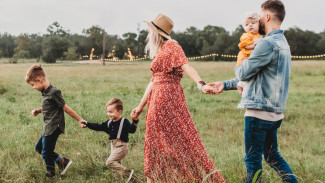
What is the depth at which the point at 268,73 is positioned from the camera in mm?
2812

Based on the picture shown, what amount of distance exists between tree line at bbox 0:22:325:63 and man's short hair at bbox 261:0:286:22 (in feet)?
186

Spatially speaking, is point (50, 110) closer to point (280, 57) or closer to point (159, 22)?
point (159, 22)

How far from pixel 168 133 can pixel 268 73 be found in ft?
4.51

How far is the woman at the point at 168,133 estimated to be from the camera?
363 cm

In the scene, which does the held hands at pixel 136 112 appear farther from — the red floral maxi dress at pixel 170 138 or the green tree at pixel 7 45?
the green tree at pixel 7 45

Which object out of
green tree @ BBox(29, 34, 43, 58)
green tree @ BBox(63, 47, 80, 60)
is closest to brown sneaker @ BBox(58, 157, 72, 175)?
green tree @ BBox(63, 47, 80, 60)

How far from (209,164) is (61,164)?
6.46ft

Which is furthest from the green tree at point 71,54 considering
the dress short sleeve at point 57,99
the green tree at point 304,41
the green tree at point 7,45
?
the dress short sleeve at point 57,99

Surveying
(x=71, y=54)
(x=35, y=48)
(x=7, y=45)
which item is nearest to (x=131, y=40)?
(x=71, y=54)

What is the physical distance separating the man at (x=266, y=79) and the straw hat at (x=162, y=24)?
1.13m

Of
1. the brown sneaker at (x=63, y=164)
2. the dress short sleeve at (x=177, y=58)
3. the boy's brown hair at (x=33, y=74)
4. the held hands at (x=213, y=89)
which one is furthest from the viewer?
the brown sneaker at (x=63, y=164)

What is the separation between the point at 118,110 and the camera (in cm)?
390

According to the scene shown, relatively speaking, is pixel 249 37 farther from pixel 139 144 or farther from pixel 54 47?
pixel 54 47

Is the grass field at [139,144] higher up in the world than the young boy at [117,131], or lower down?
lower down
